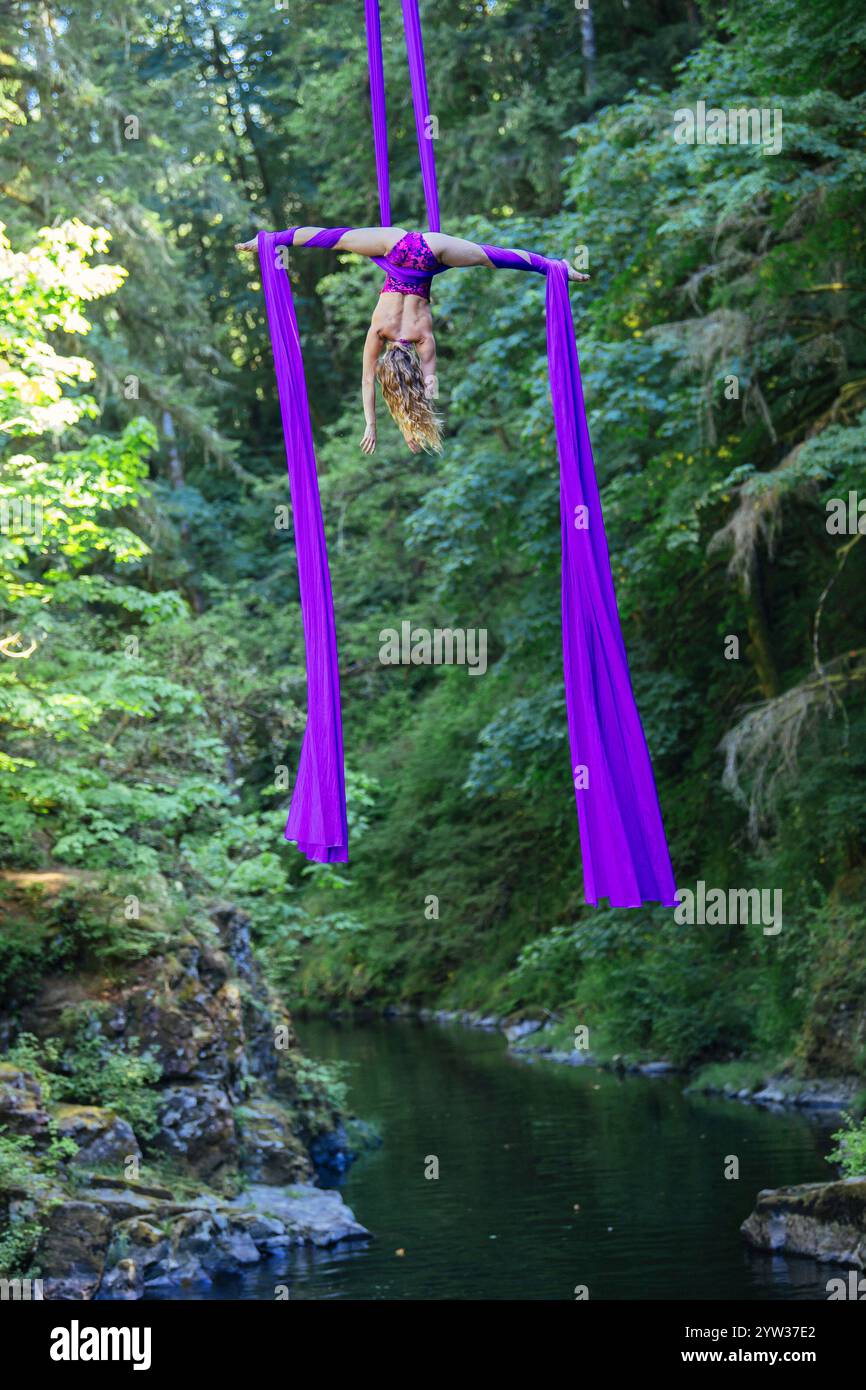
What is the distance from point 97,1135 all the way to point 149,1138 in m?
0.87

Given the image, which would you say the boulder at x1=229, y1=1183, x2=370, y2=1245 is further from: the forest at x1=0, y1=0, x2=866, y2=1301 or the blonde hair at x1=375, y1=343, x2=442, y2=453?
the blonde hair at x1=375, y1=343, x2=442, y2=453

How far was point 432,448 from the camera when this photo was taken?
751 centimetres

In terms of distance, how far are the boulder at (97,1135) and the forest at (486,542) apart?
79 cm

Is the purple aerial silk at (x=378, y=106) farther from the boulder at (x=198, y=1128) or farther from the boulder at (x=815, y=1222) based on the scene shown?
the boulder at (x=198, y=1128)

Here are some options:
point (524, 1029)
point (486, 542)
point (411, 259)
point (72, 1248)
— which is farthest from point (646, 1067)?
point (411, 259)

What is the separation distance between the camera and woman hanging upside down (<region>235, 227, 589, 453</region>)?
717 centimetres

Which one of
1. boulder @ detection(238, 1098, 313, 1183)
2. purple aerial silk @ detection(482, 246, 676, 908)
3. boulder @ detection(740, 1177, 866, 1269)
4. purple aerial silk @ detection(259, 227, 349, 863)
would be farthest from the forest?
purple aerial silk @ detection(482, 246, 676, 908)

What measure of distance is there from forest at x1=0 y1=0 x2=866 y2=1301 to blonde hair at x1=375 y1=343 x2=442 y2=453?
486 cm

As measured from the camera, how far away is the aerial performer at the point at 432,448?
696 centimetres

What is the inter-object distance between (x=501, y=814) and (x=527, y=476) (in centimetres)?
1085

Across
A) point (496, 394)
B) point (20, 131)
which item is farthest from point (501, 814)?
point (20, 131)

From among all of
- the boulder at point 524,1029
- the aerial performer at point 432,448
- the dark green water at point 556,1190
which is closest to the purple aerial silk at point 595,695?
the aerial performer at point 432,448

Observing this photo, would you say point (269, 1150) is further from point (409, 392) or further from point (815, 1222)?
point (409, 392)
